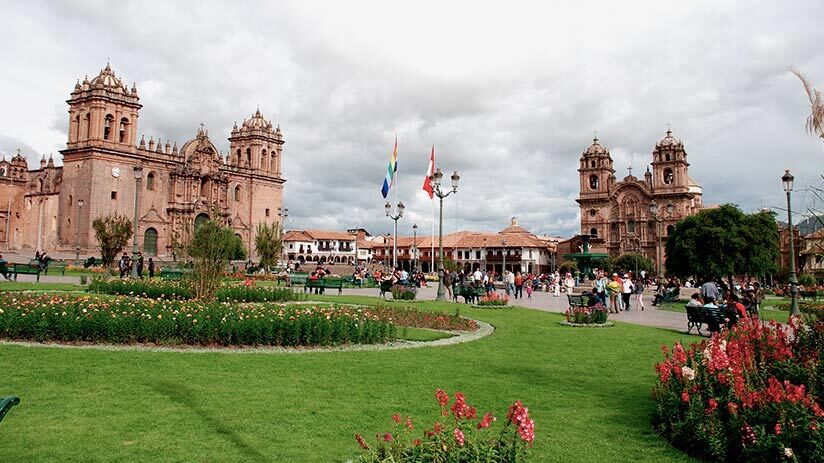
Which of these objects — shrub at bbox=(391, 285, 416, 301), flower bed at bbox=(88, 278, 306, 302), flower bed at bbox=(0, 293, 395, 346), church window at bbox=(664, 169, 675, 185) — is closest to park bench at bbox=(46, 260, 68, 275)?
flower bed at bbox=(88, 278, 306, 302)

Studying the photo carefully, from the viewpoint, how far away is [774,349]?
267 inches

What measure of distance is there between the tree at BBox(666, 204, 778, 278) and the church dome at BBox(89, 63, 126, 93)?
162 feet

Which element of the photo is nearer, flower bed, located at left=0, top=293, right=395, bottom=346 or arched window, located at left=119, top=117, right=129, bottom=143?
flower bed, located at left=0, top=293, right=395, bottom=346

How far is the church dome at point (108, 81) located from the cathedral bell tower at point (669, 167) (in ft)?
225

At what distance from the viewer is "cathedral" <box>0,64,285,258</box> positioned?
168ft

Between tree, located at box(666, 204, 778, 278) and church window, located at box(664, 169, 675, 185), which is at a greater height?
church window, located at box(664, 169, 675, 185)

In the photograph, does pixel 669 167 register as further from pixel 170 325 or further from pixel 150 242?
pixel 170 325

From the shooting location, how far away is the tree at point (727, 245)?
120ft

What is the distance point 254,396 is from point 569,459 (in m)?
3.68

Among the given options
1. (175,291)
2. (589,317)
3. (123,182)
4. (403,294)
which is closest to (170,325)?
(175,291)

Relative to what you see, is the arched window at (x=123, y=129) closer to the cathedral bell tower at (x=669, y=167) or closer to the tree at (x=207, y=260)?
the tree at (x=207, y=260)

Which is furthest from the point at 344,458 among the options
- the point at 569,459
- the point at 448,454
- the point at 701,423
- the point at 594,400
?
the point at 594,400

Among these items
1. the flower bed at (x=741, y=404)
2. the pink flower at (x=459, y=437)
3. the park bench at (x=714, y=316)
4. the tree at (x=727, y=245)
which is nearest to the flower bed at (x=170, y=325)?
the flower bed at (x=741, y=404)

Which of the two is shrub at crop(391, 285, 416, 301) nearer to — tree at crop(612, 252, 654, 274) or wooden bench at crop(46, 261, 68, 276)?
wooden bench at crop(46, 261, 68, 276)
